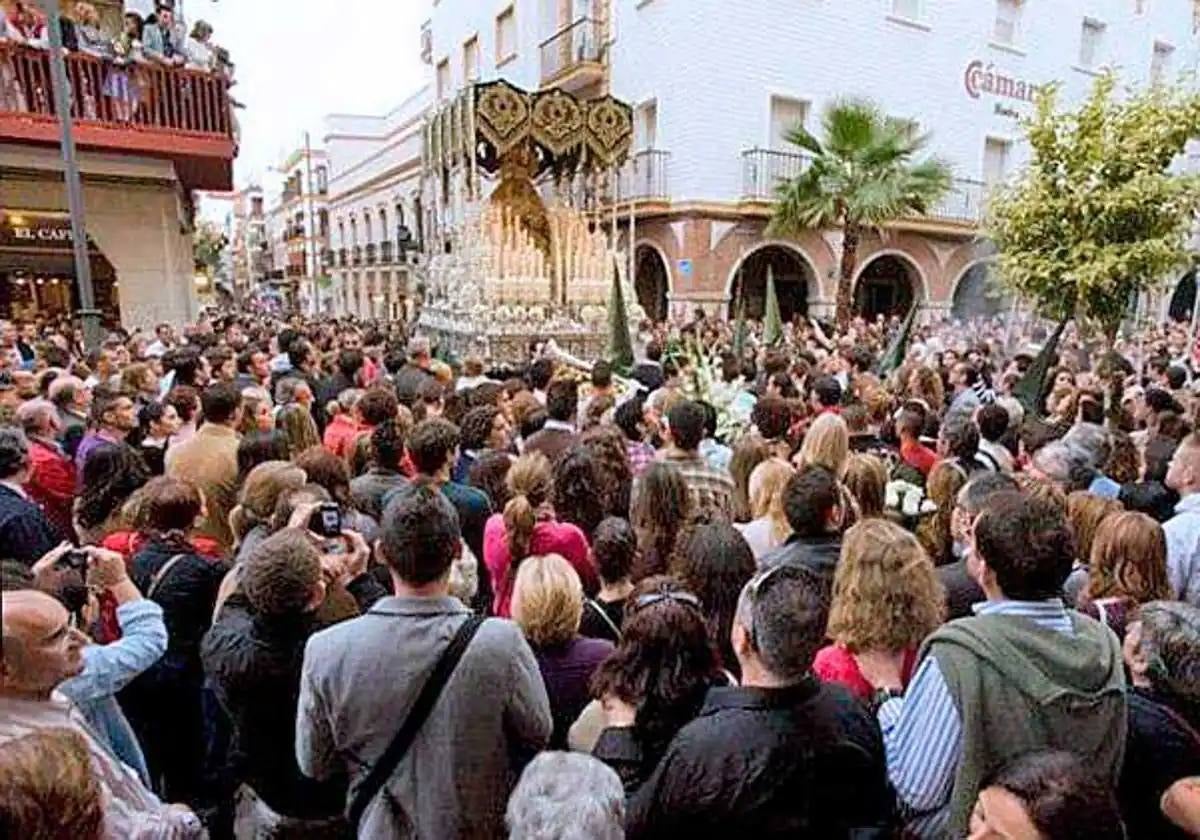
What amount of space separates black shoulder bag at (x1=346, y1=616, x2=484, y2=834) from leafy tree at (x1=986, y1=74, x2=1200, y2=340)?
7378 mm

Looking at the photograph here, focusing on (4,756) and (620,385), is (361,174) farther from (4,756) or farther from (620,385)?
(4,756)

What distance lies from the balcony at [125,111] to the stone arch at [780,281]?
10444 mm

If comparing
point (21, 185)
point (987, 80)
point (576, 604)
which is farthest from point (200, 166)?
point (987, 80)

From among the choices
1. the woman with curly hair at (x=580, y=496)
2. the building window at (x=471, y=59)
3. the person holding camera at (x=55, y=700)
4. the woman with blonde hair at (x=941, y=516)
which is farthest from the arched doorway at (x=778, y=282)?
the person holding camera at (x=55, y=700)

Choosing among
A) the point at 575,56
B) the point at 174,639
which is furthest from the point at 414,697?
the point at 575,56

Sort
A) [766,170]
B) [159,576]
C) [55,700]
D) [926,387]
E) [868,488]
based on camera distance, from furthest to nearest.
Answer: [766,170], [926,387], [868,488], [159,576], [55,700]

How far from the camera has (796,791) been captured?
5.52 feet

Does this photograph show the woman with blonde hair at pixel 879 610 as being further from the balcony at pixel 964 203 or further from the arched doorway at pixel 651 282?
the balcony at pixel 964 203

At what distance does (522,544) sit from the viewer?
3049 millimetres

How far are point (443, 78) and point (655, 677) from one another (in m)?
27.5

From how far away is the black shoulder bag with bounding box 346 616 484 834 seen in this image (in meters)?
1.98

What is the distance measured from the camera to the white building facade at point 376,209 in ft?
95.8

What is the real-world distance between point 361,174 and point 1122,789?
37.2 meters

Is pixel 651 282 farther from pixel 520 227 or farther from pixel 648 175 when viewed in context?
pixel 520 227
